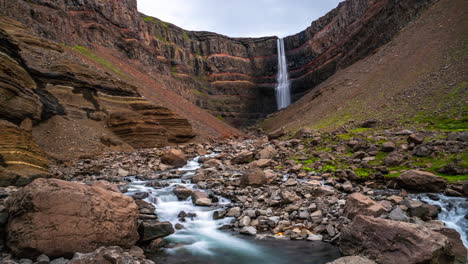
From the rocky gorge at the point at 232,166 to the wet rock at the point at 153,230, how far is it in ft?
0.13

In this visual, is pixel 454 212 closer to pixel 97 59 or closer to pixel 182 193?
pixel 182 193

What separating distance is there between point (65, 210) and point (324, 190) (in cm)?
904

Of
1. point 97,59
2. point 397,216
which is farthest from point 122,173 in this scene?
point 97,59

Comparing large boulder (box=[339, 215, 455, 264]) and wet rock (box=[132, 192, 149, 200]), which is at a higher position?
wet rock (box=[132, 192, 149, 200])

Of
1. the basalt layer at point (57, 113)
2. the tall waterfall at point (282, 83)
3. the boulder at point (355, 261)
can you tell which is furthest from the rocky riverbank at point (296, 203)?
the tall waterfall at point (282, 83)

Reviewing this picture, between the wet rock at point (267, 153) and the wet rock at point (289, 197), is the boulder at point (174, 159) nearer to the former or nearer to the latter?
the wet rock at point (267, 153)

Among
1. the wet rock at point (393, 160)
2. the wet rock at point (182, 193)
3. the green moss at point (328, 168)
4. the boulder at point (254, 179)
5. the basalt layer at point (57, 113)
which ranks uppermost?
the basalt layer at point (57, 113)

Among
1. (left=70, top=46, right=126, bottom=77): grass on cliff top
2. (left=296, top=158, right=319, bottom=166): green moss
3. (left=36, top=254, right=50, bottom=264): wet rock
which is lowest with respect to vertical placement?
(left=36, top=254, right=50, bottom=264): wet rock

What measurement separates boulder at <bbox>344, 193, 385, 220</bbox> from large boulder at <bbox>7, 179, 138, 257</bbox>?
6.70 m

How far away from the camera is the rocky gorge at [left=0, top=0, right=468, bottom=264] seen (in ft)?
19.5

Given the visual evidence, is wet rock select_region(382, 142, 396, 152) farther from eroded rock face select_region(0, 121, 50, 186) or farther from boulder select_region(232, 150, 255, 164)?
eroded rock face select_region(0, 121, 50, 186)

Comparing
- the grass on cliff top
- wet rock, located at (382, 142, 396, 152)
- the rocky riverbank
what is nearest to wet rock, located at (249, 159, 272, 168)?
the rocky riverbank

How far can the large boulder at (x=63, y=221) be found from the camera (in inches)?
Answer: 217

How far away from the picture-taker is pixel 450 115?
17.5 meters
